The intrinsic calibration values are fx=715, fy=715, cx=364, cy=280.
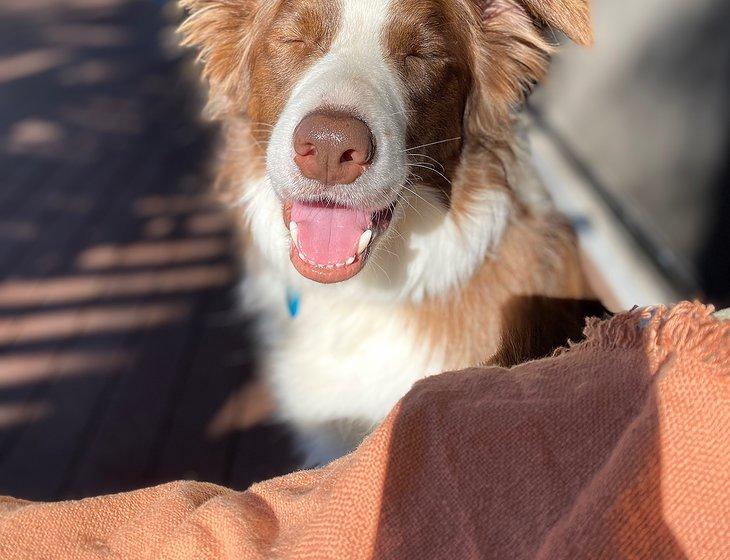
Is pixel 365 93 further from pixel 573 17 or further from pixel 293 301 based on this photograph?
pixel 293 301

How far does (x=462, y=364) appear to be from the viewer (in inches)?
84.5

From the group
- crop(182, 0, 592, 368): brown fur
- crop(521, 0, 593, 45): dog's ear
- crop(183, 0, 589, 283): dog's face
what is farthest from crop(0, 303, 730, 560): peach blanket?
crop(521, 0, 593, 45): dog's ear

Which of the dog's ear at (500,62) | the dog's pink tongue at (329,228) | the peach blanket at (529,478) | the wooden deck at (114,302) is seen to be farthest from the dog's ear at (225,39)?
the peach blanket at (529,478)

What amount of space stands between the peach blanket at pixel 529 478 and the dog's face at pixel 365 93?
2.59 feet

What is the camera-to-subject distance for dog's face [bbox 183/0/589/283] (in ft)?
5.90

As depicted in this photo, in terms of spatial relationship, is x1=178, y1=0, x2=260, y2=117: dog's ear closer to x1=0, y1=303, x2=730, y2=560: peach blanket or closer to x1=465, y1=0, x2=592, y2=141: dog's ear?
x1=465, y1=0, x2=592, y2=141: dog's ear

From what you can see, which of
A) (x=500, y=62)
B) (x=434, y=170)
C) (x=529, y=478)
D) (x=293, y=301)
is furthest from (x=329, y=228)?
(x=529, y=478)

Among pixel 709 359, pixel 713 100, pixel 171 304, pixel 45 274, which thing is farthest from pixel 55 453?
pixel 713 100

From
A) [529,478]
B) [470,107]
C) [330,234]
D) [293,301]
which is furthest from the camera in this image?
[293,301]

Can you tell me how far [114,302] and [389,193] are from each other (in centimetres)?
233

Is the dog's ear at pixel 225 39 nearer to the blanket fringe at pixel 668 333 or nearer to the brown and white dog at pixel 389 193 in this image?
the brown and white dog at pixel 389 193

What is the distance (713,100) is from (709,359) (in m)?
2.27

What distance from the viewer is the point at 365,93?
5.86 feet

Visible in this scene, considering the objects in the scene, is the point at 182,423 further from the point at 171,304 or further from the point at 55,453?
the point at 171,304
